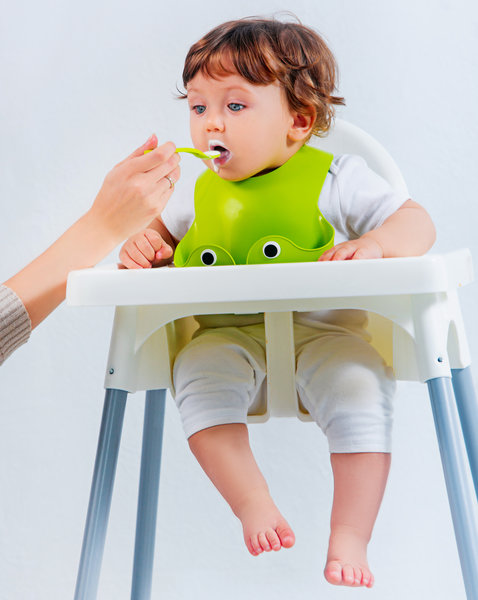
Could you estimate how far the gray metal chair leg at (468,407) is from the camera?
88 centimetres

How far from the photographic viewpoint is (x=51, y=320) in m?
1.46

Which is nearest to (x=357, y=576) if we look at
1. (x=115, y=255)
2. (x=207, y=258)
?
(x=207, y=258)

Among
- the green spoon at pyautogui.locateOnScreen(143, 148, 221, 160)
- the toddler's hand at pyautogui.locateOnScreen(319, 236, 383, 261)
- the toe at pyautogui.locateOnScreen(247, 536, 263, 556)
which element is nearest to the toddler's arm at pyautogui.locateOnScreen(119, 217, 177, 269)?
the green spoon at pyautogui.locateOnScreen(143, 148, 221, 160)

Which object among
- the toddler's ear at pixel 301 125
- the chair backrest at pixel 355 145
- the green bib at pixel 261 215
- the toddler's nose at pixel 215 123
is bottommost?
the green bib at pixel 261 215

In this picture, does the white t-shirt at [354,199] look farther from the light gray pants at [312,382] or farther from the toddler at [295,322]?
the light gray pants at [312,382]

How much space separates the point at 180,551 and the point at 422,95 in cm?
89

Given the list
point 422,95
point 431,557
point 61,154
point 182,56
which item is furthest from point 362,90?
point 431,557

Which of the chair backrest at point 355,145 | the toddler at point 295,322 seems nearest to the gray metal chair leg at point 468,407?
the toddler at point 295,322

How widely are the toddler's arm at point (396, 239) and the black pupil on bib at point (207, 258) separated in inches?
5.4

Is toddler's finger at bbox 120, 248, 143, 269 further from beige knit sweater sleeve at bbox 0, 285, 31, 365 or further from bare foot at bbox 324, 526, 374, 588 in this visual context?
bare foot at bbox 324, 526, 374, 588

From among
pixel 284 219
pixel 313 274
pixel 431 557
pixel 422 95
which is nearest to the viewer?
pixel 313 274

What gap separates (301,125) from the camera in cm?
95

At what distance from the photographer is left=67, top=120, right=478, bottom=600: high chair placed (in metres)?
0.68

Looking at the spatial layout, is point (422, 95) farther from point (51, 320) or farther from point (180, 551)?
point (180, 551)
